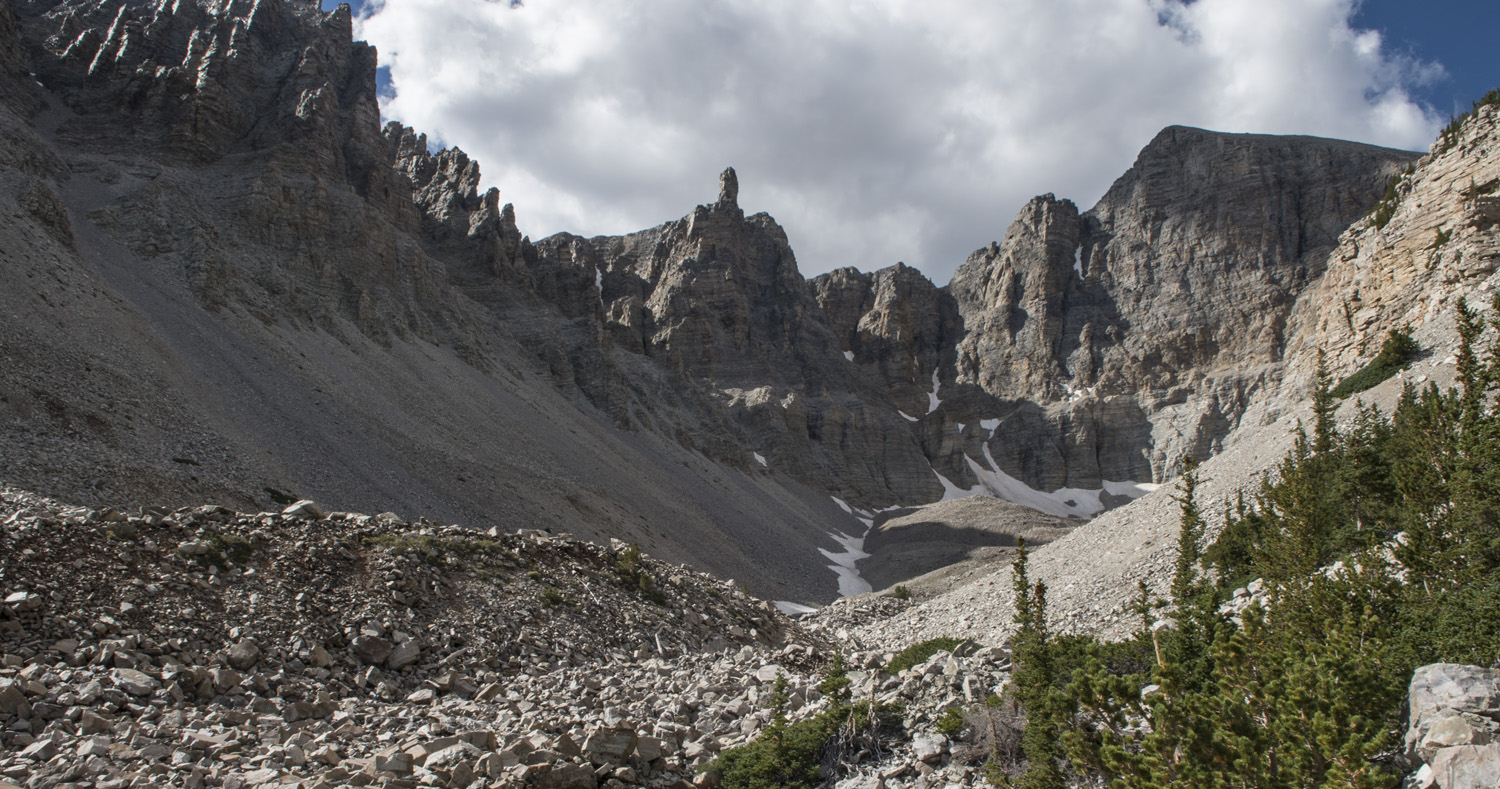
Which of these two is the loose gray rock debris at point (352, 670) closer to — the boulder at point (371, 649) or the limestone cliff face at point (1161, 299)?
the boulder at point (371, 649)

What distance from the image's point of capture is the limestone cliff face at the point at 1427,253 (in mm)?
40969

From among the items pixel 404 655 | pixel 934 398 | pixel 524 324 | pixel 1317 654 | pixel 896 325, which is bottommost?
pixel 404 655

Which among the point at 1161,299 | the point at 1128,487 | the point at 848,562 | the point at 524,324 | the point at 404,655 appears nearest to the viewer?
the point at 404,655

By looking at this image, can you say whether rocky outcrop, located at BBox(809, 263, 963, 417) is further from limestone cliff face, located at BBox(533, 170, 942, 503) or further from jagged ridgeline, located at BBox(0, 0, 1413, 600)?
limestone cliff face, located at BBox(533, 170, 942, 503)

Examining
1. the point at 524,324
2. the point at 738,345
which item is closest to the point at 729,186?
the point at 738,345

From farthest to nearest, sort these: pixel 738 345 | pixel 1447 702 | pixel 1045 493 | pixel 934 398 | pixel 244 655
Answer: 1. pixel 934 398
2. pixel 738 345
3. pixel 1045 493
4. pixel 244 655
5. pixel 1447 702

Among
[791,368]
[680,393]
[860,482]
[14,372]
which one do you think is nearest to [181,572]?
[14,372]

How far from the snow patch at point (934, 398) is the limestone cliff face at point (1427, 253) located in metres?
100

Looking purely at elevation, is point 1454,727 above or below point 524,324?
below

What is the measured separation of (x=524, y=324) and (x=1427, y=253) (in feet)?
269

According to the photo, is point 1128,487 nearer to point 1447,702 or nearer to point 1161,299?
point 1161,299

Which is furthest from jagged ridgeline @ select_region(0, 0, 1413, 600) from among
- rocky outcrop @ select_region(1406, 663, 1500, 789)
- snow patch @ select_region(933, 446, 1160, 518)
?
rocky outcrop @ select_region(1406, 663, 1500, 789)

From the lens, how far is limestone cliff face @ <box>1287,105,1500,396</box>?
40969 mm

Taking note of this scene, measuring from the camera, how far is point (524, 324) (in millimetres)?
97062
